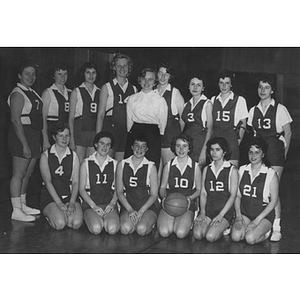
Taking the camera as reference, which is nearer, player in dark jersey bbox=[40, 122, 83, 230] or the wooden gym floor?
Answer: the wooden gym floor

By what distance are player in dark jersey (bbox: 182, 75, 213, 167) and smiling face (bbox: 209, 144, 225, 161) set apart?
8 cm

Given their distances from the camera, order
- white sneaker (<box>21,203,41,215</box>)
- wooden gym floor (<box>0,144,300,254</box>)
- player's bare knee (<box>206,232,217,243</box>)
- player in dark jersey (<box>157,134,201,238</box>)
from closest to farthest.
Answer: wooden gym floor (<box>0,144,300,254</box>) < player's bare knee (<box>206,232,217,243</box>) < player in dark jersey (<box>157,134,201,238</box>) < white sneaker (<box>21,203,41,215</box>)

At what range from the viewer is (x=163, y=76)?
5660mm

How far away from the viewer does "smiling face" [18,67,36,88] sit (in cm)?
574

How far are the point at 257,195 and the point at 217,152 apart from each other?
0.59 metres

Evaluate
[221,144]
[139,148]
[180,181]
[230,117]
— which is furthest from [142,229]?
[230,117]

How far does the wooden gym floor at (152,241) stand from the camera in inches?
216

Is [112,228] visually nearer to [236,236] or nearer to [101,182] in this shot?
[101,182]

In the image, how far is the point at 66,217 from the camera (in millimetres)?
5793

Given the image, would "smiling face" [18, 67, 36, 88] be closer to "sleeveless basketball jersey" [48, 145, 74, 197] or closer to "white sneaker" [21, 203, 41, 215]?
"sleeveless basketball jersey" [48, 145, 74, 197]

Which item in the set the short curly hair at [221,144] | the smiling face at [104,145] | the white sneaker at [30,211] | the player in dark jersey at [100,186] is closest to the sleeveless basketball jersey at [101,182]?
the player in dark jersey at [100,186]

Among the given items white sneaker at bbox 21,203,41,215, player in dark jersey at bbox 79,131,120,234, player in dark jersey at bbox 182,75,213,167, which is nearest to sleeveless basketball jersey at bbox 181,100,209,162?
player in dark jersey at bbox 182,75,213,167
